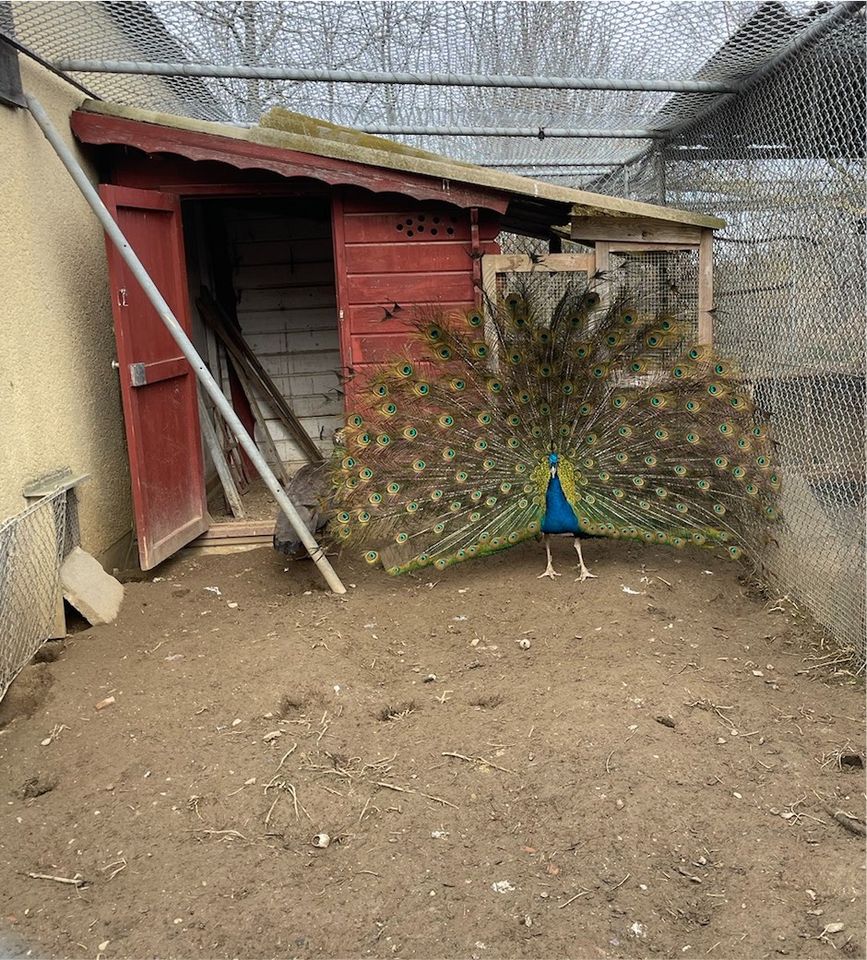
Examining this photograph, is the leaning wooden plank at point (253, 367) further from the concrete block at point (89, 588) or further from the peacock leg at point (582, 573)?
the peacock leg at point (582, 573)

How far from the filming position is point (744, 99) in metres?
5.33

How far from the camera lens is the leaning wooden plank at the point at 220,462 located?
7344mm

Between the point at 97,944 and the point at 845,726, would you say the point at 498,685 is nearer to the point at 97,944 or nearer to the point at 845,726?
the point at 845,726

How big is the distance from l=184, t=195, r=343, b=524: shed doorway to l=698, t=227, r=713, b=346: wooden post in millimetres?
3821

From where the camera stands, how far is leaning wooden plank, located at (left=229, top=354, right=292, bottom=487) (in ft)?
29.0

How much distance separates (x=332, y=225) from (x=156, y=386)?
1707 millimetres

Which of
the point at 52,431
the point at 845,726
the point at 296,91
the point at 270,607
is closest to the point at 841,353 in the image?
the point at 845,726

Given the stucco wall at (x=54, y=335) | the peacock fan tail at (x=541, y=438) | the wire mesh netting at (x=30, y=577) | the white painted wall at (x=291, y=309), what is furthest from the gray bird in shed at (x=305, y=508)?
the white painted wall at (x=291, y=309)

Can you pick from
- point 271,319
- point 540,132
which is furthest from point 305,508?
point 271,319

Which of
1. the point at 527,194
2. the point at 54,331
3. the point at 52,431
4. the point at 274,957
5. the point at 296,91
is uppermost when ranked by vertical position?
the point at 296,91

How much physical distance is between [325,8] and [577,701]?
Answer: 12.3 feet

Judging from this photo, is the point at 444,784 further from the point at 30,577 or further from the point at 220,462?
the point at 220,462

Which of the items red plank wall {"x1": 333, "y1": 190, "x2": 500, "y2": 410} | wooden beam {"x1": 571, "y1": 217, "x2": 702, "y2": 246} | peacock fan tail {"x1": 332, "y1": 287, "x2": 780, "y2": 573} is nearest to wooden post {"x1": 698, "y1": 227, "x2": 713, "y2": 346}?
wooden beam {"x1": 571, "y1": 217, "x2": 702, "y2": 246}

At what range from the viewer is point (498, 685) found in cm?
422
